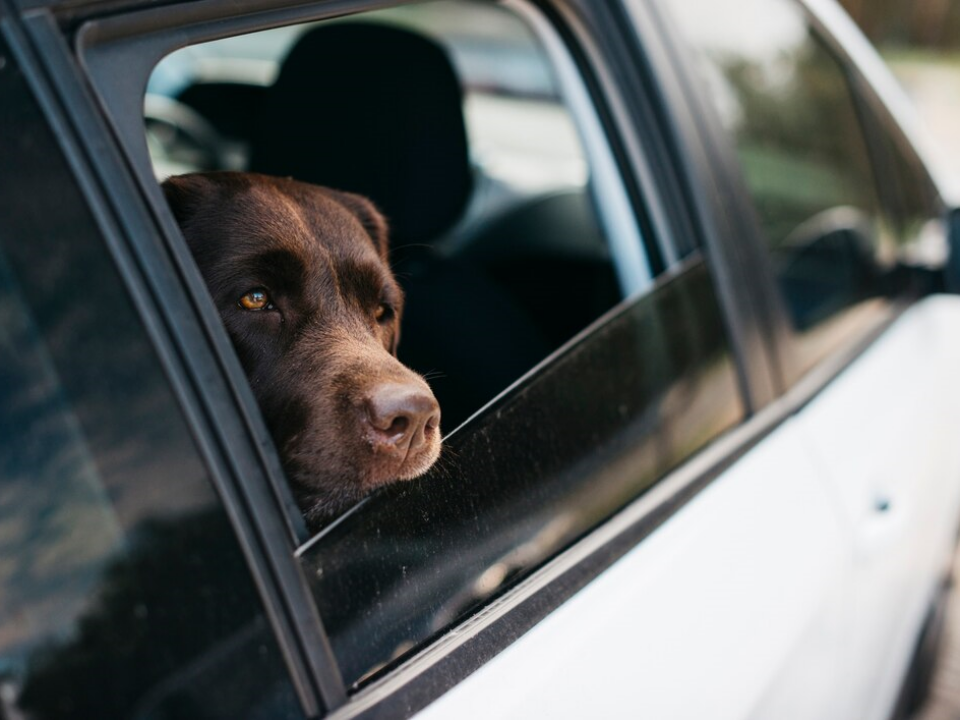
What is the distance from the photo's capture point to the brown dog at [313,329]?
1555 mm

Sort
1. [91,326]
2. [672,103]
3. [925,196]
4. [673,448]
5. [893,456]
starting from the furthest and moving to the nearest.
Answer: [925,196] < [893,456] < [672,103] < [673,448] < [91,326]

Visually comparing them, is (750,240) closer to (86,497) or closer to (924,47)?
(86,497)

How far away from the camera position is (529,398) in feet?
5.21

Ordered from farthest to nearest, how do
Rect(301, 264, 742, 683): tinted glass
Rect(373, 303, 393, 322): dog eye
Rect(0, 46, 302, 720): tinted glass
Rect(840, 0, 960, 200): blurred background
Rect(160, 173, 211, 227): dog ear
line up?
Rect(840, 0, 960, 200): blurred background
Rect(373, 303, 393, 322): dog eye
Rect(160, 173, 211, 227): dog ear
Rect(301, 264, 742, 683): tinted glass
Rect(0, 46, 302, 720): tinted glass

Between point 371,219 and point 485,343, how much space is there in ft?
1.48

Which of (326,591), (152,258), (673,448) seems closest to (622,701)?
(326,591)

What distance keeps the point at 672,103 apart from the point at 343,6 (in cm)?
94

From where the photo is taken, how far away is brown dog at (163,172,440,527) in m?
1.55

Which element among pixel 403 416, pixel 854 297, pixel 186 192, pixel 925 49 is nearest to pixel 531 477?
pixel 403 416

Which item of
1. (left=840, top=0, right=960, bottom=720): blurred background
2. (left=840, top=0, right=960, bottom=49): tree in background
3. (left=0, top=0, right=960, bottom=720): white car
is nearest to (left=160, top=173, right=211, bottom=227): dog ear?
(left=0, top=0, right=960, bottom=720): white car

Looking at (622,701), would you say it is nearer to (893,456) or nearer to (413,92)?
(893,456)

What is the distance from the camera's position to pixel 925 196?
3525 millimetres

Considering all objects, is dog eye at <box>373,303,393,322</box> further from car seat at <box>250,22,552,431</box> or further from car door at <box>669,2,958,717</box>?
car door at <box>669,2,958,717</box>

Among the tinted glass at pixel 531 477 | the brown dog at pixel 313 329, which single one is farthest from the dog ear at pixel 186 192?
the tinted glass at pixel 531 477
